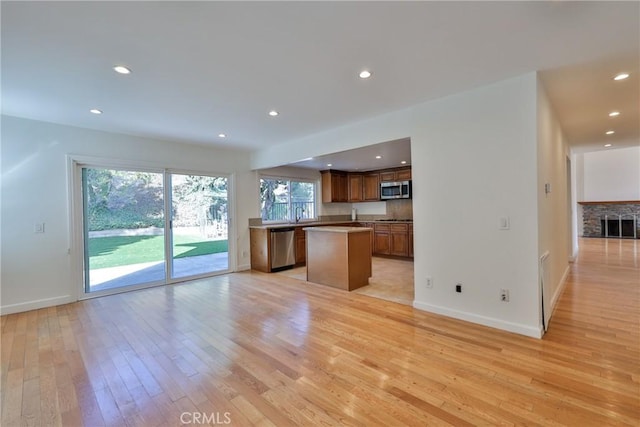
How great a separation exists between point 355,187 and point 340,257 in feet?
11.9

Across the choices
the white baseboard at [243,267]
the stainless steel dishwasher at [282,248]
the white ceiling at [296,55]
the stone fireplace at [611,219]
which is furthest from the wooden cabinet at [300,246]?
the stone fireplace at [611,219]

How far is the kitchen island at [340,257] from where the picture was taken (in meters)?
4.20

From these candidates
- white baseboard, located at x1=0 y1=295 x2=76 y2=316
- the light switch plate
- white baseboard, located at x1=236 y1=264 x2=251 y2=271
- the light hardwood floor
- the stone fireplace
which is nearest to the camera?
the light hardwood floor

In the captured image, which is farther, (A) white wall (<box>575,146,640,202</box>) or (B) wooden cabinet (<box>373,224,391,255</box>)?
(A) white wall (<box>575,146,640,202</box>)

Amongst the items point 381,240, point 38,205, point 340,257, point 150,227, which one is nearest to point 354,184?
point 381,240

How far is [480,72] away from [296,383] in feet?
9.93

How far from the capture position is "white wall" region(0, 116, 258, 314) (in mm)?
3445

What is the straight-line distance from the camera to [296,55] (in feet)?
7.13

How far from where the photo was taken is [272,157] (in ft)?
17.7

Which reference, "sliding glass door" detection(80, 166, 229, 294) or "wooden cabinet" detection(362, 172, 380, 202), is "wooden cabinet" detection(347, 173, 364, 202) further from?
"sliding glass door" detection(80, 166, 229, 294)

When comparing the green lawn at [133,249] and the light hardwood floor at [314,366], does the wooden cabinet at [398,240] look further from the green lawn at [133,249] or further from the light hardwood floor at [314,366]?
the green lawn at [133,249]

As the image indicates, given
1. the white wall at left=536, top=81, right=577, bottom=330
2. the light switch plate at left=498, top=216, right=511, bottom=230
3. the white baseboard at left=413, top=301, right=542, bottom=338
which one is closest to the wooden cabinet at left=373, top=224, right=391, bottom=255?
the white wall at left=536, top=81, right=577, bottom=330

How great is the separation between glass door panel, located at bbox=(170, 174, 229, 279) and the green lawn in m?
0.02

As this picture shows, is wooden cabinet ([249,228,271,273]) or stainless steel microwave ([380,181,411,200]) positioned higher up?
stainless steel microwave ([380,181,411,200])
